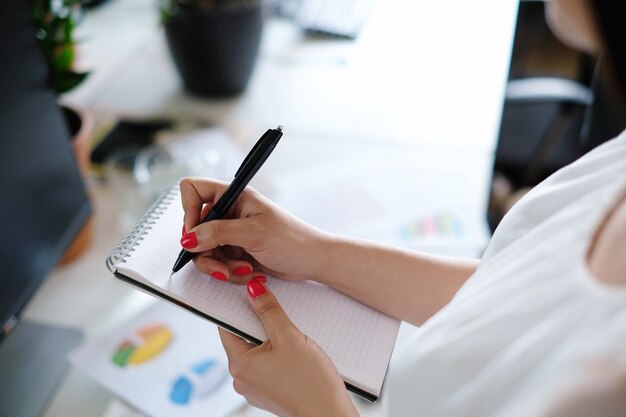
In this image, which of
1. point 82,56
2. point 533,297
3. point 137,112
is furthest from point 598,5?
point 82,56

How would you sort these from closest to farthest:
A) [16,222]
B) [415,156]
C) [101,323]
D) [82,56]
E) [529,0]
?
[16,222]
[101,323]
[415,156]
[82,56]
[529,0]

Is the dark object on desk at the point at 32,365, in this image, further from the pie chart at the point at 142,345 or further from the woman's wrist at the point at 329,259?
the woman's wrist at the point at 329,259

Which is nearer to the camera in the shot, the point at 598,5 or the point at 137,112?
the point at 598,5

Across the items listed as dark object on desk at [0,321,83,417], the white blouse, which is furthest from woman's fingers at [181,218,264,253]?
dark object on desk at [0,321,83,417]

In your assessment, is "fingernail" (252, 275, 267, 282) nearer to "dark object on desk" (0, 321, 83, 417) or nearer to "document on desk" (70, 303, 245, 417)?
"document on desk" (70, 303, 245, 417)

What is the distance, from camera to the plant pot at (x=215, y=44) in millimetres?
1018

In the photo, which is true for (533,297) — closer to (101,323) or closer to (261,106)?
(101,323)

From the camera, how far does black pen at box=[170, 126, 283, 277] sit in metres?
0.55

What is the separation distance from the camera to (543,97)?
1334mm

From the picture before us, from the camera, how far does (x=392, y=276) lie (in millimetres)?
643

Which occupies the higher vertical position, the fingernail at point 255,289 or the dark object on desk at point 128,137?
the fingernail at point 255,289

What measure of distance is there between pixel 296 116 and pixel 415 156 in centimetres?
25

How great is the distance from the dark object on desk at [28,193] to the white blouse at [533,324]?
0.45 meters

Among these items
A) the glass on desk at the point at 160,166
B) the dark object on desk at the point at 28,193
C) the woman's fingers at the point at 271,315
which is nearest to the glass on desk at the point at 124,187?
the glass on desk at the point at 160,166
